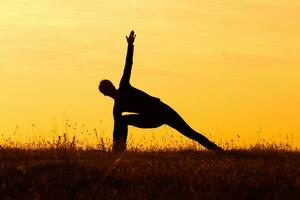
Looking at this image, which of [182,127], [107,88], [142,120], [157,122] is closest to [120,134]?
[142,120]

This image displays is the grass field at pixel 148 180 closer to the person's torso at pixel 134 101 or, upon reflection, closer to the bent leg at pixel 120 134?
the bent leg at pixel 120 134

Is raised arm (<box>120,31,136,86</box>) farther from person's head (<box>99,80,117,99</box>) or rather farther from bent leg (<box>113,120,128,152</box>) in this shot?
bent leg (<box>113,120,128,152</box>)

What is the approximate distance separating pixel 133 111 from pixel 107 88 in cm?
129

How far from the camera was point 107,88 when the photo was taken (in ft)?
→ 59.5

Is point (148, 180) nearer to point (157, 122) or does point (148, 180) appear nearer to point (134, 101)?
point (134, 101)

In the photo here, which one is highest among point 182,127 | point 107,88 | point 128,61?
point 128,61

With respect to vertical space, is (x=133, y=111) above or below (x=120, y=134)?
above

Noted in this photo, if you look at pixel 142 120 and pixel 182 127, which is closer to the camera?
pixel 142 120

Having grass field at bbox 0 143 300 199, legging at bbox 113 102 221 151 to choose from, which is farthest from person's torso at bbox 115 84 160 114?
grass field at bbox 0 143 300 199

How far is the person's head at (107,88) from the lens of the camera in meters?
18.1

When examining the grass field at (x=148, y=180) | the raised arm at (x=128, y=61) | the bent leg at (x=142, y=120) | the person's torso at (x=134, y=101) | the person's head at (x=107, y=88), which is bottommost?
the grass field at (x=148, y=180)

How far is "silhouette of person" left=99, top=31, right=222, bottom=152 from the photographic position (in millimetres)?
18156

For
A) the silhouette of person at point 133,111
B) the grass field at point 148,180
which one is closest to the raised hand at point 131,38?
the silhouette of person at point 133,111

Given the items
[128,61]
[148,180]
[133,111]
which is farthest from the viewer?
[133,111]
